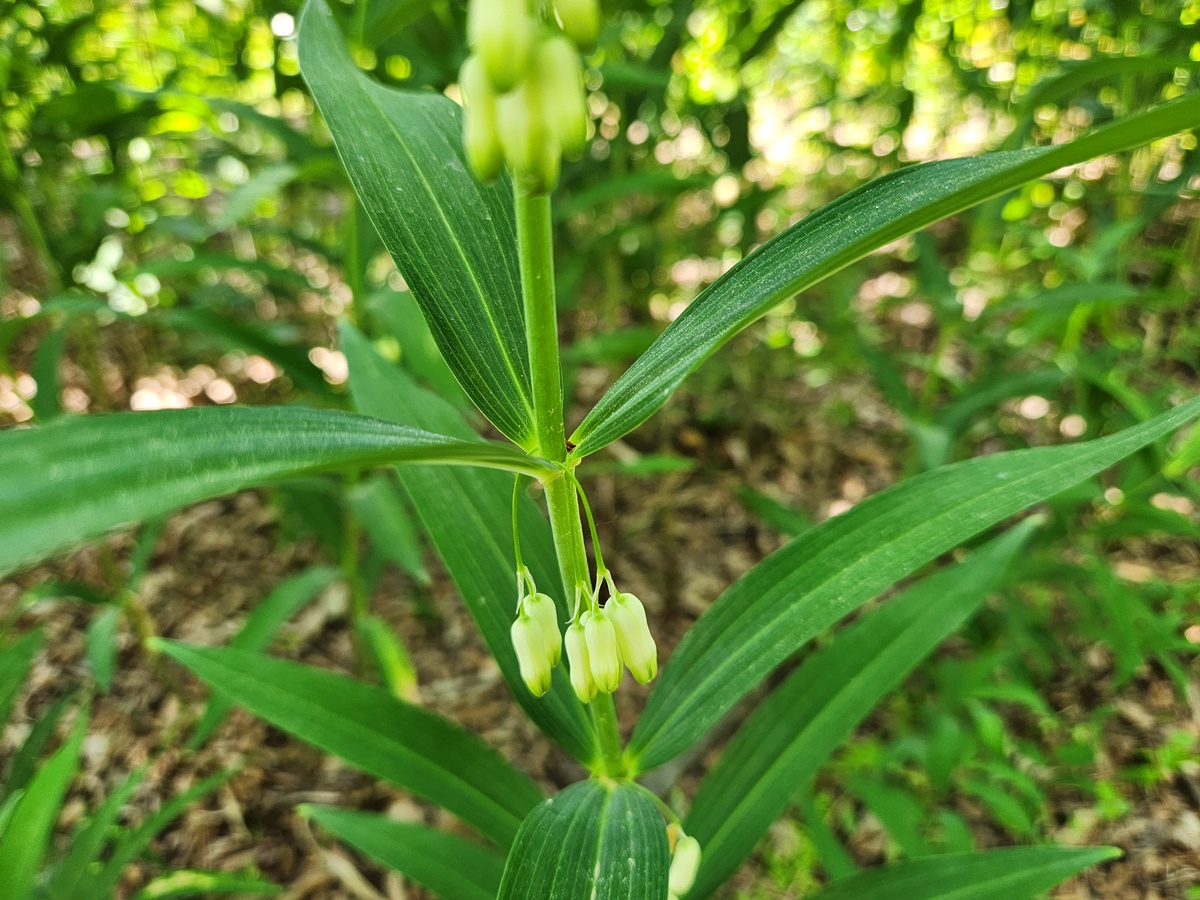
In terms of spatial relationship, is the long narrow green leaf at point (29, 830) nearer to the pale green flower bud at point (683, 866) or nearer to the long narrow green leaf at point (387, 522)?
the long narrow green leaf at point (387, 522)

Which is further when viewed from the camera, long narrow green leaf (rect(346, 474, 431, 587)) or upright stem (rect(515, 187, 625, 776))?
long narrow green leaf (rect(346, 474, 431, 587))

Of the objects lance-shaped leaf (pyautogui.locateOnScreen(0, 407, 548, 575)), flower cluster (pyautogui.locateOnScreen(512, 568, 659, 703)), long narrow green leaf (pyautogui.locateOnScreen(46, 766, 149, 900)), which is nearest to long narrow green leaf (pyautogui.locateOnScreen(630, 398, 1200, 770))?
flower cluster (pyautogui.locateOnScreen(512, 568, 659, 703))

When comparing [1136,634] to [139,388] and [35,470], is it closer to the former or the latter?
[35,470]

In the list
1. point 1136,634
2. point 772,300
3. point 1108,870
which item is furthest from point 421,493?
point 1108,870

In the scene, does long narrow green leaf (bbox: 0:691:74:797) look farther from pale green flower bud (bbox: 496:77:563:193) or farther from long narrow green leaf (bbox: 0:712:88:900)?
pale green flower bud (bbox: 496:77:563:193)

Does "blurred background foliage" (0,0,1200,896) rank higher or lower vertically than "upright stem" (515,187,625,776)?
higher

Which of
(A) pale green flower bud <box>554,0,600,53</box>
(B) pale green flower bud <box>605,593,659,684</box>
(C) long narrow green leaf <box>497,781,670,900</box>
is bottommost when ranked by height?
(C) long narrow green leaf <box>497,781,670,900</box>

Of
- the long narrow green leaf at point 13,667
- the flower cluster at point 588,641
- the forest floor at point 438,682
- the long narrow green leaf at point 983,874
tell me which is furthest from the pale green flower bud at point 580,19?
the long narrow green leaf at point 13,667
